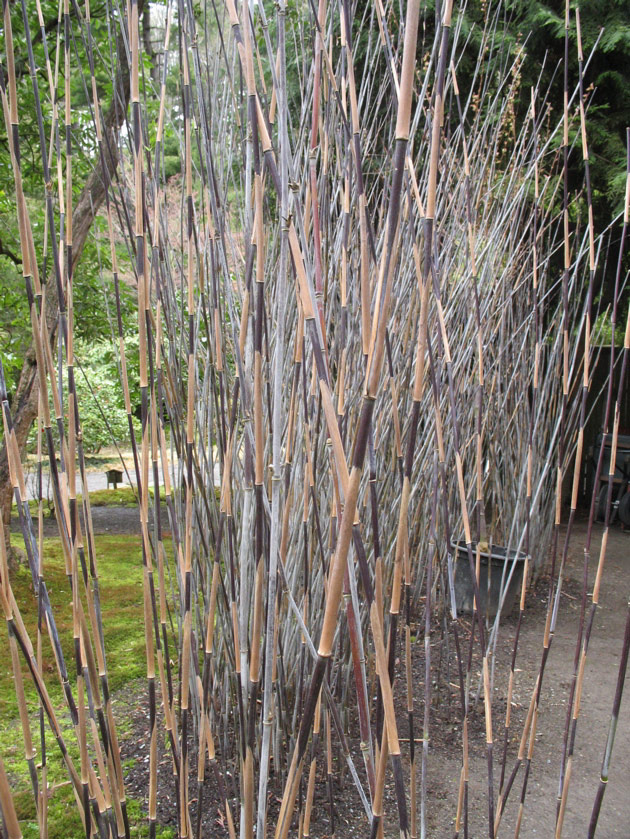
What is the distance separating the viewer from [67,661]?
6.56ft

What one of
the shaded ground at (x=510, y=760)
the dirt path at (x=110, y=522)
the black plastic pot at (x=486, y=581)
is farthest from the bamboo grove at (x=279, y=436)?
the dirt path at (x=110, y=522)

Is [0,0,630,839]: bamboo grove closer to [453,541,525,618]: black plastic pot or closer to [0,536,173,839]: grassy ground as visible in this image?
[0,536,173,839]: grassy ground

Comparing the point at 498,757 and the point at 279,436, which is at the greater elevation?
the point at 279,436

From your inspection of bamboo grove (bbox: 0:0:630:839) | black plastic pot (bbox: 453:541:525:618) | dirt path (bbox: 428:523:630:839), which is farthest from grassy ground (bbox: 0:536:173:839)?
black plastic pot (bbox: 453:541:525:618)

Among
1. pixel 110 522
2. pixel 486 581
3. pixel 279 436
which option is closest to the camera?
pixel 279 436

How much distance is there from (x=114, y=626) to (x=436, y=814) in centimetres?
124

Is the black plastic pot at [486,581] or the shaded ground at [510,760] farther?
the black plastic pot at [486,581]

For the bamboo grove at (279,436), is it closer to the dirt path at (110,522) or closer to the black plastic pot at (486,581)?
the black plastic pot at (486,581)

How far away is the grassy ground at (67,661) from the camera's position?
4.11 feet

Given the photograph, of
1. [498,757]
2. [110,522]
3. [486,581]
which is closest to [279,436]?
[498,757]

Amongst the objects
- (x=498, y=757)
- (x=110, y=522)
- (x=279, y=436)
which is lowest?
(x=110, y=522)

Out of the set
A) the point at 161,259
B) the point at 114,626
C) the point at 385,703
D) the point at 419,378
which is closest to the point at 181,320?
the point at 161,259

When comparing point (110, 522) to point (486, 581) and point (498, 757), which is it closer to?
point (486, 581)

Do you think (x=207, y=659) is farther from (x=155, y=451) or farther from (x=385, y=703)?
(x=385, y=703)
